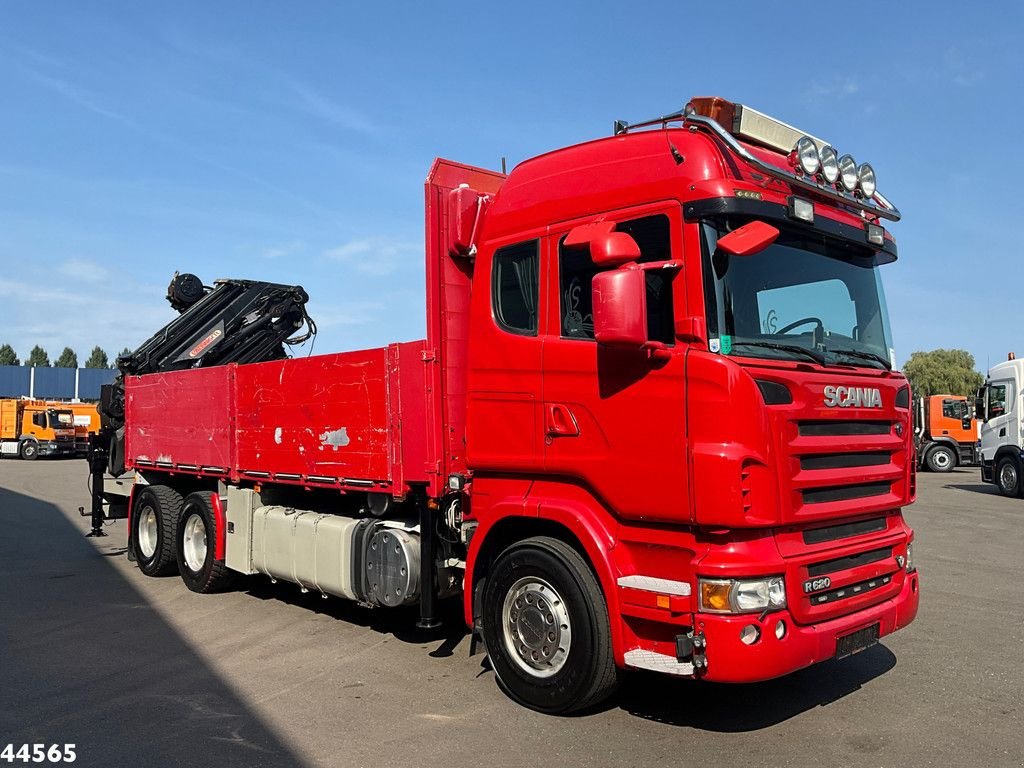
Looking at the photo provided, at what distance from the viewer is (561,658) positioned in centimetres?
479

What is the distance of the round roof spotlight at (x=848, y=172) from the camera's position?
5.04 m

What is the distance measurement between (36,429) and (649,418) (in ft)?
134

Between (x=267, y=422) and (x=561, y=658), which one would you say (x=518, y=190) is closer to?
(x=561, y=658)

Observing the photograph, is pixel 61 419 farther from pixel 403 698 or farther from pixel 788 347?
pixel 788 347

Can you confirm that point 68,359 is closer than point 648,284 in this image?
No

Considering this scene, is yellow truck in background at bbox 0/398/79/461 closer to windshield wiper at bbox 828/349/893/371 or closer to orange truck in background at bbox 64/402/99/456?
orange truck in background at bbox 64/402/99/456

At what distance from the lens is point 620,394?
14.9 ft

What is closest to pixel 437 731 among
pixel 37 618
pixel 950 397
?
pixel 37 618

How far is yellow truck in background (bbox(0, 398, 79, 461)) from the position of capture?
3825 centimetres

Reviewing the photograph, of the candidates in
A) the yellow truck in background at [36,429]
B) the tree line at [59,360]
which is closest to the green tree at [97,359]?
the tree line at [59,360]

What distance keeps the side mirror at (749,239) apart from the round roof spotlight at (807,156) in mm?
667

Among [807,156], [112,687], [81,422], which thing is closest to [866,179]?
[807,156]

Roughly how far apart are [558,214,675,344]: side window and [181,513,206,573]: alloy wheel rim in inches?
213

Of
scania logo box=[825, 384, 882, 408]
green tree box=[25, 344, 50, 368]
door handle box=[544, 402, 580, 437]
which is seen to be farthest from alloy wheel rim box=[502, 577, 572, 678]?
green tree box=[25, 344, 50, 368]
